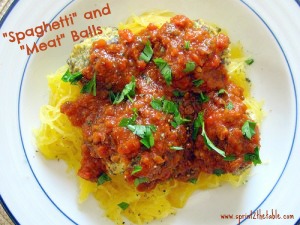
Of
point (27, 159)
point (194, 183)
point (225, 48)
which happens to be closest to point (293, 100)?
point (225, 48)

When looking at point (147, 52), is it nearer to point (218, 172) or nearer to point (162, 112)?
point (162, 112)

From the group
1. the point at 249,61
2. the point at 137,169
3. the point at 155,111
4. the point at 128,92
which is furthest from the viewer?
the point at 249,61

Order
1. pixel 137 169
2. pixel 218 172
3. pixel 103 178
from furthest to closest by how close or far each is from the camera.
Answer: pixel 103 178 < pixel 218 172 < pixel 137 169

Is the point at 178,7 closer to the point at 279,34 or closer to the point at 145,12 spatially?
the point at 145,12

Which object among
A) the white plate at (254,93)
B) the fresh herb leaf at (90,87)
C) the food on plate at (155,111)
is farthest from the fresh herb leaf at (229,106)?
the fresh herb leaf at (90,87)

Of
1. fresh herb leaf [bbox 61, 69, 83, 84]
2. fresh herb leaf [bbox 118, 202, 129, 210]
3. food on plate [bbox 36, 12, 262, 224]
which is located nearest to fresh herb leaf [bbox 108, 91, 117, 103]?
food on plate [bbox 36, 12, 262, 224]

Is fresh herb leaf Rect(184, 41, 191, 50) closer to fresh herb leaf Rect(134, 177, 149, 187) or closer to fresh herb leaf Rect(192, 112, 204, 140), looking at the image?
fresh herb leaf Rect(192, 112, 204, 140)

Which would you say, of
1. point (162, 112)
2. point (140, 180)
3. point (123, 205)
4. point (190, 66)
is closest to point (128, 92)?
point (162, 112)

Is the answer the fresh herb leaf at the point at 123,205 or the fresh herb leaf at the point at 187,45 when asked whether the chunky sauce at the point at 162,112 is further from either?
the fresh herb leaf at the point at 123,205

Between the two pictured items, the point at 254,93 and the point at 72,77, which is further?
the point at 254,93
